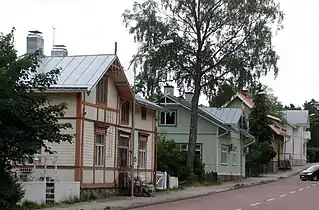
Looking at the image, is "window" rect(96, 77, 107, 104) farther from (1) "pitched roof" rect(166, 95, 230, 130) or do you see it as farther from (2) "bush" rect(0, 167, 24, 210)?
(1) "pitched roof" rect(166, 95, 230, 130)

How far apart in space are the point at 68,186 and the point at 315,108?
14584 centimetres

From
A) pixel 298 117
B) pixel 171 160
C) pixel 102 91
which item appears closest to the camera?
pixel 102 91

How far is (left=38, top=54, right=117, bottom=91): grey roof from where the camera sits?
29.6 meters

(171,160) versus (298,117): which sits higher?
(298,117)

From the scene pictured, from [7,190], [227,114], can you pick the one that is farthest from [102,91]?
[227,114]

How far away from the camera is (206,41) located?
4688 centimetres

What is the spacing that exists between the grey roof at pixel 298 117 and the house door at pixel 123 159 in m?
79.6

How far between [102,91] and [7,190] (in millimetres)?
14645

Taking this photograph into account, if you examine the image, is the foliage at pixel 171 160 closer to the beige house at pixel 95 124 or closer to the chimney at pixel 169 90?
the chimney at pixel 169 90

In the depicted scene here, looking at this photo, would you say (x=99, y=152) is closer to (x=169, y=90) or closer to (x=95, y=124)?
(x=95, y=124)

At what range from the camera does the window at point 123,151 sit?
34.7m

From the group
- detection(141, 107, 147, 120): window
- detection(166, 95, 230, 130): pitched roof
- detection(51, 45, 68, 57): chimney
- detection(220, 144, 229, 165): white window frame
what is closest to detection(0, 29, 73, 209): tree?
detection(51, 45, 68, 57): chimney

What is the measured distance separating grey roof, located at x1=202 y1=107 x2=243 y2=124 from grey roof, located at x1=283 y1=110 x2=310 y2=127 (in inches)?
2100

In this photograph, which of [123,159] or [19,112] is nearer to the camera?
[19,112]
